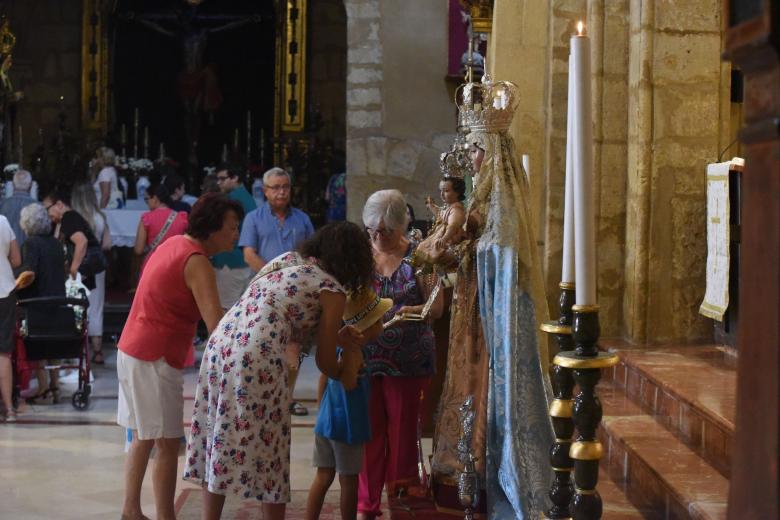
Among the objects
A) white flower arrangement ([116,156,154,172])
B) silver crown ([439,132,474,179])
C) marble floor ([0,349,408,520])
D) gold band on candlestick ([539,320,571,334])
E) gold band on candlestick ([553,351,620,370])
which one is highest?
white flower arrangement ([116,156,154,172])

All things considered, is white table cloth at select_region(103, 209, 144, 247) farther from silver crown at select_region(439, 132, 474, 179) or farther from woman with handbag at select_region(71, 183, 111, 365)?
silver crown at select_region(439, 132, 474, 179)

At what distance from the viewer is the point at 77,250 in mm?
8445

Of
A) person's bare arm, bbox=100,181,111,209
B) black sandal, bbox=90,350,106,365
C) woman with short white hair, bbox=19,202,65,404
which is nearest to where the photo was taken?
woman with short white hair, bbox=19,202,65,404

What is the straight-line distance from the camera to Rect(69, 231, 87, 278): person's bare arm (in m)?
8.40

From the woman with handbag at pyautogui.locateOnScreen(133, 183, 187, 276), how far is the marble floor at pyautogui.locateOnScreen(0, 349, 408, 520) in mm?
1059

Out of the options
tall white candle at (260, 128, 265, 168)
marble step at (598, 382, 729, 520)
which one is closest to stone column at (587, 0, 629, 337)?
marble step at (598, 382, 729, 520)

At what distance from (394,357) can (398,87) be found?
6.91 m

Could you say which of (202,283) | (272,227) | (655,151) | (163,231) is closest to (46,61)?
(163,231)

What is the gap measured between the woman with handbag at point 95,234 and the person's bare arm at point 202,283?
491 cm

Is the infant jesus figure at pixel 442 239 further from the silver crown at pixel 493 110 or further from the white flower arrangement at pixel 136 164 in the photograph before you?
the white flower arrangement at pixel 136 164

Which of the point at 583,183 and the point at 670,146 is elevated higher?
the point at 670,146

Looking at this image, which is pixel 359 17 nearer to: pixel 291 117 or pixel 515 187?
pixel 291 117

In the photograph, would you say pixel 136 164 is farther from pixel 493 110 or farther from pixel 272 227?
pixel 493 110

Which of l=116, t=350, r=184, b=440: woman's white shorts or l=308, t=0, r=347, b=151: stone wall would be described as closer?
l=116, t=350, r=184, b=440: woman's white shorts
